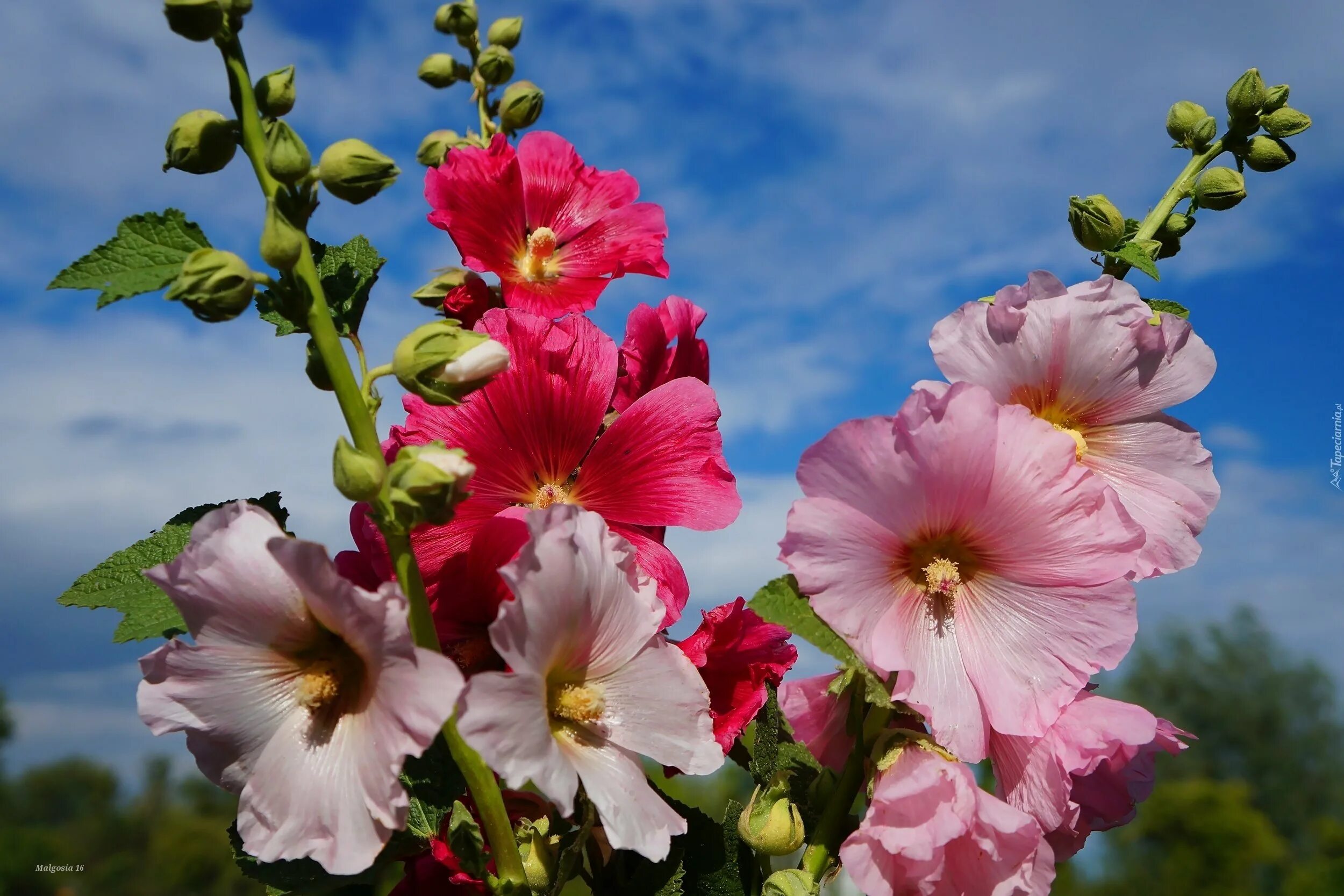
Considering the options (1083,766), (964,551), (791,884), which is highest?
(964,551)

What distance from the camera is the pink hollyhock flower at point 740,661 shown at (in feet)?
3.79

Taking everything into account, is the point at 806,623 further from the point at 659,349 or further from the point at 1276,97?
the point at 1276,97

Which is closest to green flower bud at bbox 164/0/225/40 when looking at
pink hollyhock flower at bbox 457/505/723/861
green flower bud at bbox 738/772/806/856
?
pink hollyhock flower at bbox 457/505/723/861

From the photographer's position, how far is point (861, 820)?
1039mm

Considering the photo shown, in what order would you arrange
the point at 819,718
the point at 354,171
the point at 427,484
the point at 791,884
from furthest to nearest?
the point at 819,718 < the point at 791,884 < the point at 354,171 < the point at 427,484

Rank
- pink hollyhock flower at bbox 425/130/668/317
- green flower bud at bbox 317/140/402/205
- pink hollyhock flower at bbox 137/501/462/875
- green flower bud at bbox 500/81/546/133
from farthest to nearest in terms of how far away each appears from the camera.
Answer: green flower bud at bbox 500/81/546/133 → pink hollyhock flower at bbox 425/130/668/317 → green flower bud at bbox 317/140/402/205 → pink hollyhock flower at bbox 137/501/462/875

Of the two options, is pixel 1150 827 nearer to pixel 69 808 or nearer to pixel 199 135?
pixel 199 135

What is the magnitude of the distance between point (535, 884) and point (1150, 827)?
24634 millimetres

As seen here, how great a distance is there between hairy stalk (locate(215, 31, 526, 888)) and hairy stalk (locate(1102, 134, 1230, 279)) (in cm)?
90

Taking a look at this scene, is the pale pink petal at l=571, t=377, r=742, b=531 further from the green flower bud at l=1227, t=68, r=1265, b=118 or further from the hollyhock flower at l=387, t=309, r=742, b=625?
the green flower bud at l=1227, t=68, r=1265, b=118

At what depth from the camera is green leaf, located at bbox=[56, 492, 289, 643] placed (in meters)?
0.92

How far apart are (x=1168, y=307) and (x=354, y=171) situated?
3.12ft

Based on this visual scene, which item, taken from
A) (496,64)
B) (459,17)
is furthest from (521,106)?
(459,17)

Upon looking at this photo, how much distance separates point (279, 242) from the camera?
0.86m
